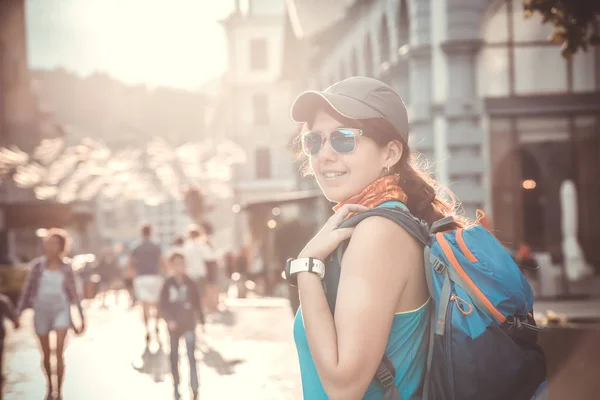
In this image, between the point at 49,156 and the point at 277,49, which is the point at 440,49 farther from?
the point at 277,49

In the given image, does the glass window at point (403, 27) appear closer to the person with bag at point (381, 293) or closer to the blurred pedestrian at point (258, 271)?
the blurred pedestrian at point (258, 271)

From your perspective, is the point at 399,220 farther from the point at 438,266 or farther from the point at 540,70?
the point at 540,70

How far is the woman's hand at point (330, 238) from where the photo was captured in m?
2.30

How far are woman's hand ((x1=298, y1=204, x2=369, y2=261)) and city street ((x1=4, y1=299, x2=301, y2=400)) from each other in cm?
685

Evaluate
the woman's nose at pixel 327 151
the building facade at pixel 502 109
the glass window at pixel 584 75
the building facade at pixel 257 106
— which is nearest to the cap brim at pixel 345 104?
the woman's nose at pixel 327 151

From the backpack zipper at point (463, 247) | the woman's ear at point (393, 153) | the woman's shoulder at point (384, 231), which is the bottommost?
the backpack zipper at point (463, 247)

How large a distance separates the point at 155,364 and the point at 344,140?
10332 millimetres

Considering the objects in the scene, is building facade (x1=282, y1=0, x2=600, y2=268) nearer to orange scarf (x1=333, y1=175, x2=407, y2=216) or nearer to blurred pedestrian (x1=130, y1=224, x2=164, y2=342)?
blurred pedestrian (x1=130, y1=224, x2=164, y2=342)

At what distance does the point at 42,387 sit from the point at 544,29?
1464 centimetres

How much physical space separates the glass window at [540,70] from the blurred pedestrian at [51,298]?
43.2ft

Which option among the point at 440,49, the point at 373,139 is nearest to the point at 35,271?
the point at 373,139

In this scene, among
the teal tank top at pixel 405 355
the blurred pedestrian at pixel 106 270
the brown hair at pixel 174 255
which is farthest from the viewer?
the blurred pedestrian at pixel 106 270

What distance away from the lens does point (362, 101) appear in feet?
7.86

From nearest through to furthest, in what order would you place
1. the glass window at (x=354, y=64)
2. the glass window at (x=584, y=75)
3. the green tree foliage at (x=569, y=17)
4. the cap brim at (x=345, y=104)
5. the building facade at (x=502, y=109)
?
the cap brim at (x=345, y=104) → the green tree foliage at (x=569, y=17) → the building facade at (x=502, y=109) → the glass window at (x=584, y=75) → the glass window at (x=354, y=64)
